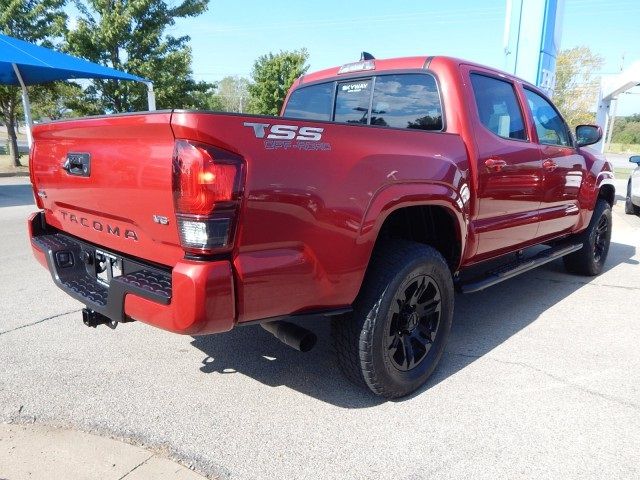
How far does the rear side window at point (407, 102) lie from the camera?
3.12 meters

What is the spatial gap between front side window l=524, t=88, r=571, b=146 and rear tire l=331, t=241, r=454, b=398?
6.33ft

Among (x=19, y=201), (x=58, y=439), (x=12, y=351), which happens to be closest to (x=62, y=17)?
(x=19, y=201)

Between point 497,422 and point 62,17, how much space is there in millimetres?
20119

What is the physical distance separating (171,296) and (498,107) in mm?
2731

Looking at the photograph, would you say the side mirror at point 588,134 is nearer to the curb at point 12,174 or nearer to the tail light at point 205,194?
the tail light at point 205,194

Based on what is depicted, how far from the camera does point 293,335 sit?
7.53ft

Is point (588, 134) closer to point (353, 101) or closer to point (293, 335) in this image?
point (353, 101)

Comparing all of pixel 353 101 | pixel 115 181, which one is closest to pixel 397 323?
pixel 115 181

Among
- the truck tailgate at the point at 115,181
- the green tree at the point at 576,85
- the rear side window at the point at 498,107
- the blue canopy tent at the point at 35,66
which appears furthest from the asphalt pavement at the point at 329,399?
the green tree at the point at 576,85

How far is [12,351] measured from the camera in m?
3.16

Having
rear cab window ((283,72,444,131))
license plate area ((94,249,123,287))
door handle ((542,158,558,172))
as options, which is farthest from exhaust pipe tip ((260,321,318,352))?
door handle ((542,158,558,172))

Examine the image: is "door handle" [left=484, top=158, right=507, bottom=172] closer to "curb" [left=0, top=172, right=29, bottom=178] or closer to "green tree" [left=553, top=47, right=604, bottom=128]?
"curb" [left=0, top=172, right=29, bottom=178]

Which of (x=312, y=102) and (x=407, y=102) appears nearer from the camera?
(x=407, y=102)

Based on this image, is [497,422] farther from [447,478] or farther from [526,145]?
[526,145]
